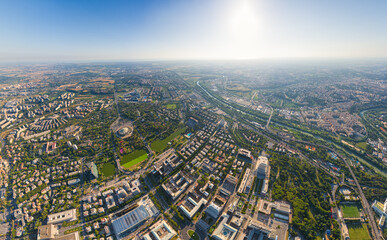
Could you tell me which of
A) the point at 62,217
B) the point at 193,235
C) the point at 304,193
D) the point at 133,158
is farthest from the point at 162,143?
the point at 304,193

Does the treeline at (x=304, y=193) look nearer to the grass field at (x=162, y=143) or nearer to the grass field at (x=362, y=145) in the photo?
the grass field at (x=362, y=145)

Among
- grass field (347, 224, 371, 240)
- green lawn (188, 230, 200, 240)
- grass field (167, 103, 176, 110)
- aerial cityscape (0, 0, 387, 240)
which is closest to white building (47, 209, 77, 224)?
aerial cityscape (0, 0, 387, 240)

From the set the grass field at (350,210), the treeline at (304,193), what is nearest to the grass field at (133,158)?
the treeline at (304,193)

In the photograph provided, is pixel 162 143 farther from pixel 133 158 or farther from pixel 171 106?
pixel 171 106

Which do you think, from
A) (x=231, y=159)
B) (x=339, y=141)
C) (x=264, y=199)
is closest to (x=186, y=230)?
(x=264, y=199)

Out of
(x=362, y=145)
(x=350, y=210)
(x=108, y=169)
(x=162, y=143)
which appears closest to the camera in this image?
(x=350, y=210)
